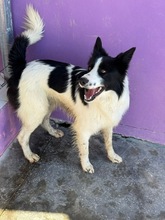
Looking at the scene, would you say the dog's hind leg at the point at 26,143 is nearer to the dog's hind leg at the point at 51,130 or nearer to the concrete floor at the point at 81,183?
the concrete floor at the point at 81,183

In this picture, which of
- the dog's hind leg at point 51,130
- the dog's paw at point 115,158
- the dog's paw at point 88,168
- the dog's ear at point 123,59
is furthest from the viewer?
the dog's hind leg at point 51,130

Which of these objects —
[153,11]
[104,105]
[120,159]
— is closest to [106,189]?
[120,159]

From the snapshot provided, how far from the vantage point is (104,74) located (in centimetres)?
207

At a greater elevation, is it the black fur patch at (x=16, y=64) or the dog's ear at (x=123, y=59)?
the dog's ear at (x=123, y=59)

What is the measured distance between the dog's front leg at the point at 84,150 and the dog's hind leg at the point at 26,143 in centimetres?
43

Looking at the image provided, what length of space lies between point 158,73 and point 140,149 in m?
0.81

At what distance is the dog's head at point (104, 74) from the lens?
2.03 meters

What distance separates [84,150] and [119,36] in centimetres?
103

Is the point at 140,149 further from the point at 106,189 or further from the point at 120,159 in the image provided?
the point at 106,189

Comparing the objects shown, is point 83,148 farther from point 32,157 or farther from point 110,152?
point 32,157

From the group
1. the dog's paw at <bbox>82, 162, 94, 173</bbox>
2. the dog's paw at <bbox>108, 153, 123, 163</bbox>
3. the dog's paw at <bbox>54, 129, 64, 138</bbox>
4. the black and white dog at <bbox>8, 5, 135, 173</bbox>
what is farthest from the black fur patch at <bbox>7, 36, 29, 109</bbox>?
the dog's paw at <bbox>108, 153, 123, 163</bbox>

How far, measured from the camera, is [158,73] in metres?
2.58

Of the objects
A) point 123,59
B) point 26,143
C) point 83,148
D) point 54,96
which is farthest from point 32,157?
point 123,59

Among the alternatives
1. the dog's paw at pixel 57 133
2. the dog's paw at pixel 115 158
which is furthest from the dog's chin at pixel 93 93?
the dog's paw at pixel 57 133
